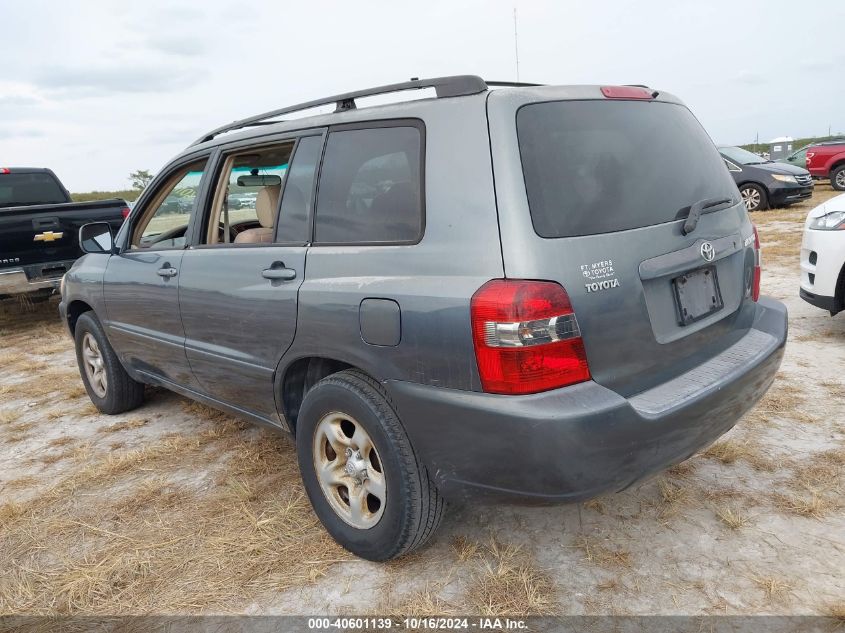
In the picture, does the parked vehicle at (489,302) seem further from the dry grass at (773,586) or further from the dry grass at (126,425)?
the dry grass at (126,425)

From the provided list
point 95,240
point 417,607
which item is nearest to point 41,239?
point 95,240

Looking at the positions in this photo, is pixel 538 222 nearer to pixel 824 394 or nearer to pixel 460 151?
pixel 460 151

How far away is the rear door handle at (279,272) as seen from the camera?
103 inches

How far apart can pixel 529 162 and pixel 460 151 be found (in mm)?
245

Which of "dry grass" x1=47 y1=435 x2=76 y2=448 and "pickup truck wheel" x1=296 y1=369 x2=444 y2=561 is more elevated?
"pickup truck wheel" x1=296 y1=369 x2=444 y2=561

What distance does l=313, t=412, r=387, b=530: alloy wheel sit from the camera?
2.45 m

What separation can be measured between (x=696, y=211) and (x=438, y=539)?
1.66 meters

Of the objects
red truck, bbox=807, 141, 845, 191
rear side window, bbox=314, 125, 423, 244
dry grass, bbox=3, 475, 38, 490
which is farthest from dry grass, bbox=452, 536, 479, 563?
red truck, bbox=807, 141, 845, 191

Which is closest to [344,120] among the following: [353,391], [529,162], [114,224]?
[529,162]

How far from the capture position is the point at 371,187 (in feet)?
8.05

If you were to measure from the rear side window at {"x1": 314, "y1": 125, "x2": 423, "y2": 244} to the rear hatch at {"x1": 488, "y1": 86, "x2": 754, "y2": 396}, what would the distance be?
357 millimetres

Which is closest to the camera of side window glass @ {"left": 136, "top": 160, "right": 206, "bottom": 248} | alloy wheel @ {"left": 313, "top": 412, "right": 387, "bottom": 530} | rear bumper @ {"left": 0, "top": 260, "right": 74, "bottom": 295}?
alloy wheel @ {"left": 313, "top": 412, "right": 387, "bottom": 530}

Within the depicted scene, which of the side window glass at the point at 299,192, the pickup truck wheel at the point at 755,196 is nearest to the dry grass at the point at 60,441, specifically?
the side window glass at the point at 299,192

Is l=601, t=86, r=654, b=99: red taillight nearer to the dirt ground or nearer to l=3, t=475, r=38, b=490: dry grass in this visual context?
the dirt ground
